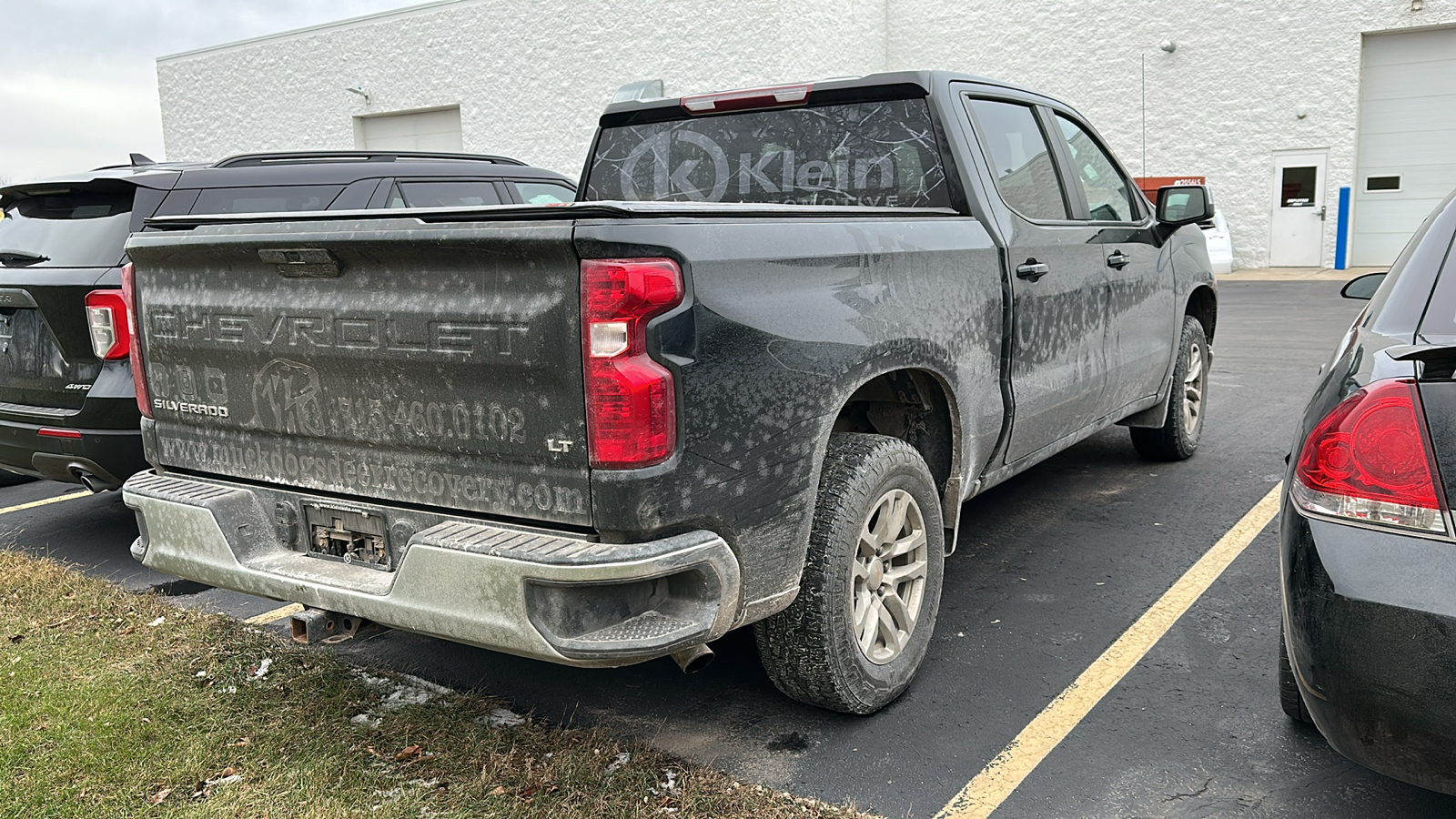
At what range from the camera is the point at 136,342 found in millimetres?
3424

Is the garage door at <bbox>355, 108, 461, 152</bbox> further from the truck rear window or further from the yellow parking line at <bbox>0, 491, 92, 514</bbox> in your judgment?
the truck rear window

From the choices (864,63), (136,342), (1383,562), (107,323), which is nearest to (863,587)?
(1383,562)

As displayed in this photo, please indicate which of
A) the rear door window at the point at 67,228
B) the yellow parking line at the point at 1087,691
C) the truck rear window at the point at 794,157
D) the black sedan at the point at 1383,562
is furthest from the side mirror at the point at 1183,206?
the rear door window at the point at 67,228

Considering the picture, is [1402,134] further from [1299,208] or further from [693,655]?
[693,655]

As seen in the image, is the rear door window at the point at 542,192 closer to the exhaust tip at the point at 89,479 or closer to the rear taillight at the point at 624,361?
the exhaust tip at the point at 89,479

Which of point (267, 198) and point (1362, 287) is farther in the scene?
point (267, 198)

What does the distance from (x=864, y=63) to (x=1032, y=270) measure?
21.1 m

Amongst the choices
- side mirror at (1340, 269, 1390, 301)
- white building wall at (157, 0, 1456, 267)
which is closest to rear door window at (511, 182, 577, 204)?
side mirror at (1340, 269, 1390, 301)

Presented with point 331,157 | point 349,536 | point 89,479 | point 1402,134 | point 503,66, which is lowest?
point 89,479

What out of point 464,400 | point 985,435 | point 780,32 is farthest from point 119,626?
point 780,32

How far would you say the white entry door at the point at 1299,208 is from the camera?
66.3ft

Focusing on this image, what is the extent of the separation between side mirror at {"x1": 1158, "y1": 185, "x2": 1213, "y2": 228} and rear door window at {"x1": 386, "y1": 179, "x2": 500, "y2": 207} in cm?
365

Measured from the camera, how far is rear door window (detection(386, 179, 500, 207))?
632cm

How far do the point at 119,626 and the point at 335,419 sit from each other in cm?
197
